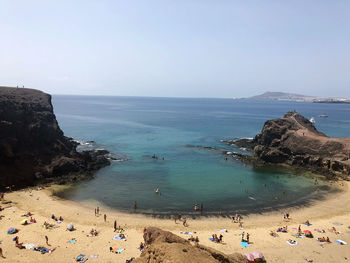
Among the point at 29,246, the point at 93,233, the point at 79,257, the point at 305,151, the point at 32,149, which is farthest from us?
the point at 305,151

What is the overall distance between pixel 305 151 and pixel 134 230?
47.8 metres

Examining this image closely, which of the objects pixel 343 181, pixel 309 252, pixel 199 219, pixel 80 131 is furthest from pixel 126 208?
pixel 80 131

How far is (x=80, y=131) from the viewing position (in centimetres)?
9575

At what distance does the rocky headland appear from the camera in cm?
5244

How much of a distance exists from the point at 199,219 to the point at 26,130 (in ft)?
125

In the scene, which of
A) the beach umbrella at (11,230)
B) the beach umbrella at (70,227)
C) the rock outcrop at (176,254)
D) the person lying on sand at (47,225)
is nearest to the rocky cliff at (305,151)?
the beach umbrella at (70,227)

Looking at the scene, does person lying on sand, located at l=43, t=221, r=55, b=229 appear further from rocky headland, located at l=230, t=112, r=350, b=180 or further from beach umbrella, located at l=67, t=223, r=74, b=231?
rocky headland, located at l=230, t=112, r=350, b=180

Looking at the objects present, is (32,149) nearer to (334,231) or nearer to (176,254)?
(176,254)

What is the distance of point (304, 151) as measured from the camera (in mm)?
60344

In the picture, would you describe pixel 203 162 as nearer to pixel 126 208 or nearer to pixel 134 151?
pixel 134 151

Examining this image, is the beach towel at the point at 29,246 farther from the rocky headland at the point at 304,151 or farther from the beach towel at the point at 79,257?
the rocky headland at the point at 304,151

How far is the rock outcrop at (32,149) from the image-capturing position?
43.1 metres

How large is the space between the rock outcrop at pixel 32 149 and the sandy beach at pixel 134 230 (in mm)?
6290

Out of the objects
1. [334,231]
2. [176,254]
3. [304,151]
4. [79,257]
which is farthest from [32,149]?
[304,151]
